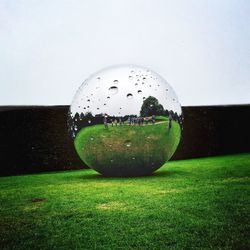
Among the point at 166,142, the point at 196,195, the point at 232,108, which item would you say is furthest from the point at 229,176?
the point at 232,108

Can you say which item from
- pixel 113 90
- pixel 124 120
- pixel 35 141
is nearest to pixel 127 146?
pixel 124 120

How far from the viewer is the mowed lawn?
149 inches

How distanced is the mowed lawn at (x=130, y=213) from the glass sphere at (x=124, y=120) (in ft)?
1.54

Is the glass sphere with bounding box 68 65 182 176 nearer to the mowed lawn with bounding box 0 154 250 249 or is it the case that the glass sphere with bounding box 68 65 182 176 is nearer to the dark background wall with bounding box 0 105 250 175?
the mowed lawn with bounding box 0 154 250 249

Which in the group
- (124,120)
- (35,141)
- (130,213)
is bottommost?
(130,213)

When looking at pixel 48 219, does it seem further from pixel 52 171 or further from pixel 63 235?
pixel 52 171

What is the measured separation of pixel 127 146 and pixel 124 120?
1.57 ft

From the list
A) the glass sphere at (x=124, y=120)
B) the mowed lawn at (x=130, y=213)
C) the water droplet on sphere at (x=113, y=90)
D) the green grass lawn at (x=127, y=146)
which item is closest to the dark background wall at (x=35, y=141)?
the mowed lawn at (x=130, y=213)

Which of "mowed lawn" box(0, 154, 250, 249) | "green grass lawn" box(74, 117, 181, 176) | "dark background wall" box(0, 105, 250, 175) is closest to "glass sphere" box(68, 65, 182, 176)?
"green grass lawn" box(74, 117, 181, 176)

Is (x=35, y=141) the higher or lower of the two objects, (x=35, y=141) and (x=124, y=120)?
the lower

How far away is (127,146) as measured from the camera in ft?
22.5

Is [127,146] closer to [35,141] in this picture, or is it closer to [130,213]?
[130,213]

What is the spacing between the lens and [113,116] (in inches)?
269

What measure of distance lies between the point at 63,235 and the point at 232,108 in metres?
10.6
